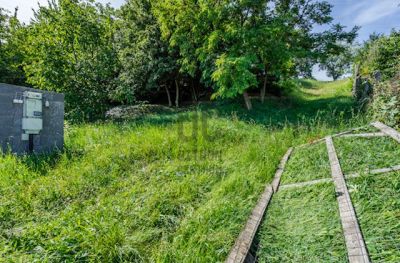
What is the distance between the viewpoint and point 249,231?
2.36 m

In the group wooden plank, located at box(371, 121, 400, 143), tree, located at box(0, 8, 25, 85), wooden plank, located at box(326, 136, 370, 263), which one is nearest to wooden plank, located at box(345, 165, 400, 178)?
wooden plank, located at box(326, 136, 370, 263)

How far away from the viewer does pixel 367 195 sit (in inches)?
99.7

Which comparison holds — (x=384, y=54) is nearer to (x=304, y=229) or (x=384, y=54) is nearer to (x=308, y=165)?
(x=308, y=165)

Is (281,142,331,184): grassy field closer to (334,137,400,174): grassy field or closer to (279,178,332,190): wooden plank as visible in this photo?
(279,178,332,190): wooden plank

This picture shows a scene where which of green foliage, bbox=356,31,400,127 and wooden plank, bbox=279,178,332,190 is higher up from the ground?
green foliage, bbox=356,31,400,127

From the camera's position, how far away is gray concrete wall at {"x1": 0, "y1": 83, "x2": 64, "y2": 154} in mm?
4527

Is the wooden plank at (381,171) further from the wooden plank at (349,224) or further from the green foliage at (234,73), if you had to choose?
the green foliage at (234,73)

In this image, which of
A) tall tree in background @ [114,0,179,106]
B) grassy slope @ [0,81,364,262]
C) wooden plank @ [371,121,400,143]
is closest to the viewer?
grassy slope @ [0,81,364,262]

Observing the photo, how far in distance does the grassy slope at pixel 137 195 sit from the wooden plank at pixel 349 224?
91 cm

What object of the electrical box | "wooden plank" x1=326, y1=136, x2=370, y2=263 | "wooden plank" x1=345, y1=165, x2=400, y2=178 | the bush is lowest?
"wooden plank" x1=326, y1=136, x2=370, y2=263

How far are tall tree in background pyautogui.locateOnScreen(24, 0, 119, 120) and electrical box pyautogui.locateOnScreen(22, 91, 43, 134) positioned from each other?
148 inches

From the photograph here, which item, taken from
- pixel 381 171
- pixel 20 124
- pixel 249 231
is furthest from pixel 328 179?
pixel 20 124

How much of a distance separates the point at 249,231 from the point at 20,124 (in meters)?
4.66

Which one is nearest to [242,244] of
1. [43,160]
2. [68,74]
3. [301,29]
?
[43,160]
